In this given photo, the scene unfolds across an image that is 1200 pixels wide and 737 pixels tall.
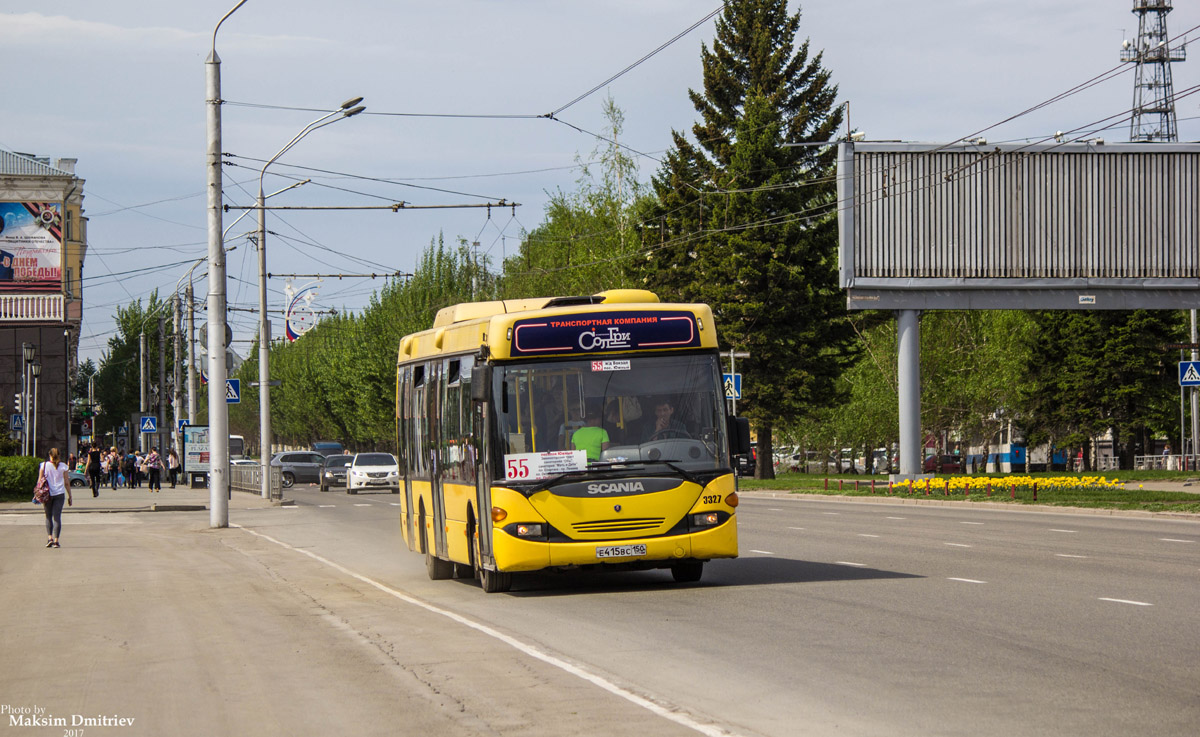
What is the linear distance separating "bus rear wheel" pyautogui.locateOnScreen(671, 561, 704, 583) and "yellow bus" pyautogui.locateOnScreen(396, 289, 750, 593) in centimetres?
3

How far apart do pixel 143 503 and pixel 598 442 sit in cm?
3275

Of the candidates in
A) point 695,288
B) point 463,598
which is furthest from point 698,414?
point 695,288

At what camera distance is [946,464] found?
242 ft

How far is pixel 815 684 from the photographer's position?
9.06 m

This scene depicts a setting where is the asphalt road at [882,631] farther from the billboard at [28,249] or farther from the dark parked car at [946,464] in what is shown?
the billboard at [28,249]

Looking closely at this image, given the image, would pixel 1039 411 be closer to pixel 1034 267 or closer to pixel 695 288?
pixel 695 288

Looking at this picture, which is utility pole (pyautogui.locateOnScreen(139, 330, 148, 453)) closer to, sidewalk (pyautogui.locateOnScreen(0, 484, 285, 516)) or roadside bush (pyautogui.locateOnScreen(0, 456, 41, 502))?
sidewalk (pyautogui.locateOnScreen(0, 484, 285, 516))

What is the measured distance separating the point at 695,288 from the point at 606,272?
Answer: 9.32 metres

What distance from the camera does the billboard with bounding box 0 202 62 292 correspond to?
7062 centimetres

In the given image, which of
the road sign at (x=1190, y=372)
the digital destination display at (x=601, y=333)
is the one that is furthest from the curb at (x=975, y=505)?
the digital destination display at (x=601, y=333)

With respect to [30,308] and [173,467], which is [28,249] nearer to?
[30,308]

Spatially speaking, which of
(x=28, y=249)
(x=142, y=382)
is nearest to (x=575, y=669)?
(x=142, y=382)

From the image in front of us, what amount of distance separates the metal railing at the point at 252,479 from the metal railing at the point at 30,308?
618 inches


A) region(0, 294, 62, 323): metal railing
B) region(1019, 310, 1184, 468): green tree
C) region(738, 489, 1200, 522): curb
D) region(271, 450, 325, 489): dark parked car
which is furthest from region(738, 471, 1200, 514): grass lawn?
region(0, 294, 62, 323): metal railing
